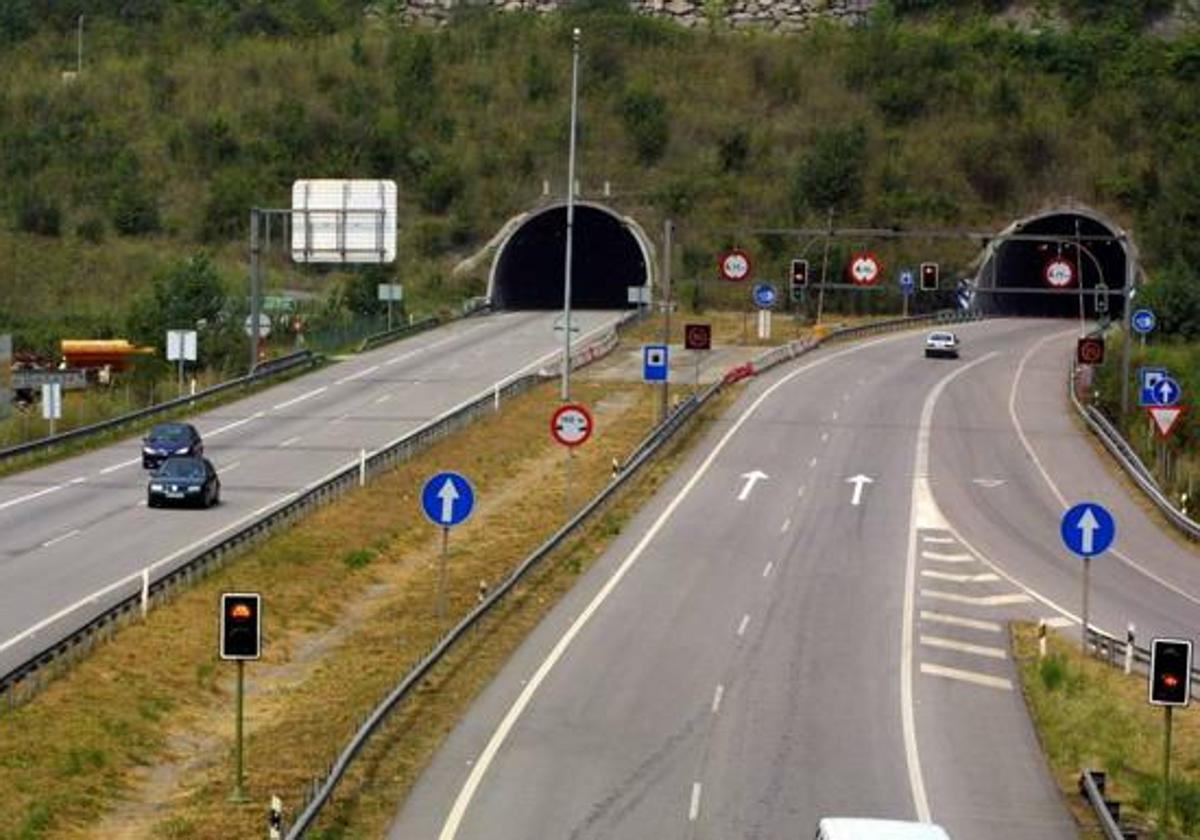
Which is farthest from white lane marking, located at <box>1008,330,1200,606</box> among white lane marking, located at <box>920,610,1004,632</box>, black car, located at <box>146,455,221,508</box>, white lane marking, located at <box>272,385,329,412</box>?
white lane marking, located at <box>272,385,329,412</box>

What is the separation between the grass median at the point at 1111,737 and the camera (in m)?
26.4

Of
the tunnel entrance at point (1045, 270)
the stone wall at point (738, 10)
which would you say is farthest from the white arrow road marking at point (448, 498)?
the stone wall at point (738, 10)

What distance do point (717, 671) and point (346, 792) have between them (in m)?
9.75

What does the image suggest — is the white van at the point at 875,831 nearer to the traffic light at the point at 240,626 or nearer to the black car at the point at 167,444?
the traffic light at the point at 240,626

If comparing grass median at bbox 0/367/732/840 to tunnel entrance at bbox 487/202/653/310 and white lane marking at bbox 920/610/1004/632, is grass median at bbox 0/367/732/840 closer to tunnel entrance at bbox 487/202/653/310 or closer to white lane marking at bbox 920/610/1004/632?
white lane marking at bbox 920/610/1004/632

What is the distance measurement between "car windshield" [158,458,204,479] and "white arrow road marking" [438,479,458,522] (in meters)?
19.6

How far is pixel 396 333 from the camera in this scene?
319 ft

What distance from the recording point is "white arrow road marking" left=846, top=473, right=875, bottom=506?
176ft

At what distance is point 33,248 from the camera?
11769cm

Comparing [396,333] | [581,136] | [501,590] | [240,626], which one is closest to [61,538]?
[501,590]

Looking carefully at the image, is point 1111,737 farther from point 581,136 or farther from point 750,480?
point 581,136

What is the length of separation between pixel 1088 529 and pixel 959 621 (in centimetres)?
674

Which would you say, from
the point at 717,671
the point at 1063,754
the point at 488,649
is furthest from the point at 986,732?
the point at 488,649

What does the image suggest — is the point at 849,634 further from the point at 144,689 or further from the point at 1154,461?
the point at 1154,461
